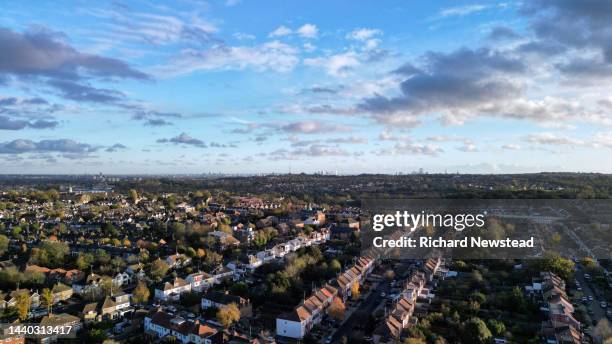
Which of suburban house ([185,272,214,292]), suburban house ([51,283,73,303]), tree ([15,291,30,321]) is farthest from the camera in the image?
suburban house ([185,272,214,292])

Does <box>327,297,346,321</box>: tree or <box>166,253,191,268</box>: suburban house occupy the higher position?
<box>166,253,191,268</box>: suburban house

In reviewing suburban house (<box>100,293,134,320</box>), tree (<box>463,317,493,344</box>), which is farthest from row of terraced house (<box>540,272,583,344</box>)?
suburban house (<box>100,293,134,320</box>)

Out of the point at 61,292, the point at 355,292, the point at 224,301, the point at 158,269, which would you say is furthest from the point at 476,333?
the point at 61,292

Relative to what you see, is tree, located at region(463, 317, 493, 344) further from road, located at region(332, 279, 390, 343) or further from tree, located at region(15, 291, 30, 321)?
tree, located at region(15, 291, 30, 321)

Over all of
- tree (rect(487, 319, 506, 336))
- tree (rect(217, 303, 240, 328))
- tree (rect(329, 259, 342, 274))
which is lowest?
tree (rect(487, 319, 506, 336))

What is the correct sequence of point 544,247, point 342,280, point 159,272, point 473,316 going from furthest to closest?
1. point 544,247
2. point 159,272
3. point 342,280
4. point 473,316

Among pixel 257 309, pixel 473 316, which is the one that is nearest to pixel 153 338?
pixel 257 309

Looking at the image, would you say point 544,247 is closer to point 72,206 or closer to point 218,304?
point 218,304

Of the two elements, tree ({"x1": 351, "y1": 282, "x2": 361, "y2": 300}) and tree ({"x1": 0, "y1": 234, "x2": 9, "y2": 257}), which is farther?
tree ({"x1": 0, "y1": 234, "x2": 9, "y2": 257})
